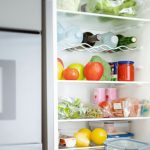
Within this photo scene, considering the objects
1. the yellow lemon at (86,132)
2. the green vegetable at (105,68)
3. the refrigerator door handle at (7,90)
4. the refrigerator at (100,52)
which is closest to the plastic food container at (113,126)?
the refrigerator at (100,52)

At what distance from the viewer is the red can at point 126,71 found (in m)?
2.05

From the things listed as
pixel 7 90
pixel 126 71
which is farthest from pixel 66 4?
pixel 7 90

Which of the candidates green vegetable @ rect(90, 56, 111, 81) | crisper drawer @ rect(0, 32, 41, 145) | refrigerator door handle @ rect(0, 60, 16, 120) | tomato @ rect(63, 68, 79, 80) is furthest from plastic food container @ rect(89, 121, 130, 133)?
refrigerator door handle @ rect(0, 60, 16, 120)

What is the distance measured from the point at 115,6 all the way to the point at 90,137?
2.77 ft

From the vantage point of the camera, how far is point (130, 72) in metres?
2.06

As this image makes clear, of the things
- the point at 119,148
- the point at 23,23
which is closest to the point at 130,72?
the point at 119,148

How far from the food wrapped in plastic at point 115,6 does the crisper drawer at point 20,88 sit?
21.6 inches

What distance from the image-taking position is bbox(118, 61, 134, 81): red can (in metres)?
2.05

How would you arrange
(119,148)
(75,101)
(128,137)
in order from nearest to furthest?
1. (119,148)
2. (75,101)
3. (128,137)

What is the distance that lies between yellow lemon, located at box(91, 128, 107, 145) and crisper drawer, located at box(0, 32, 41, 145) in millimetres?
493

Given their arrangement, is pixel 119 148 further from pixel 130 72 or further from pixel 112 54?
pixel 112 54

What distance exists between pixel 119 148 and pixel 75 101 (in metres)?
0.39

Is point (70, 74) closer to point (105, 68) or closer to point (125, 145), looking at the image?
point (105, 68)

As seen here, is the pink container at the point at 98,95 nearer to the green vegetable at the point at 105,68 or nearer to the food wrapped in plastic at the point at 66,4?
the green vegetable at the point at 105,68
